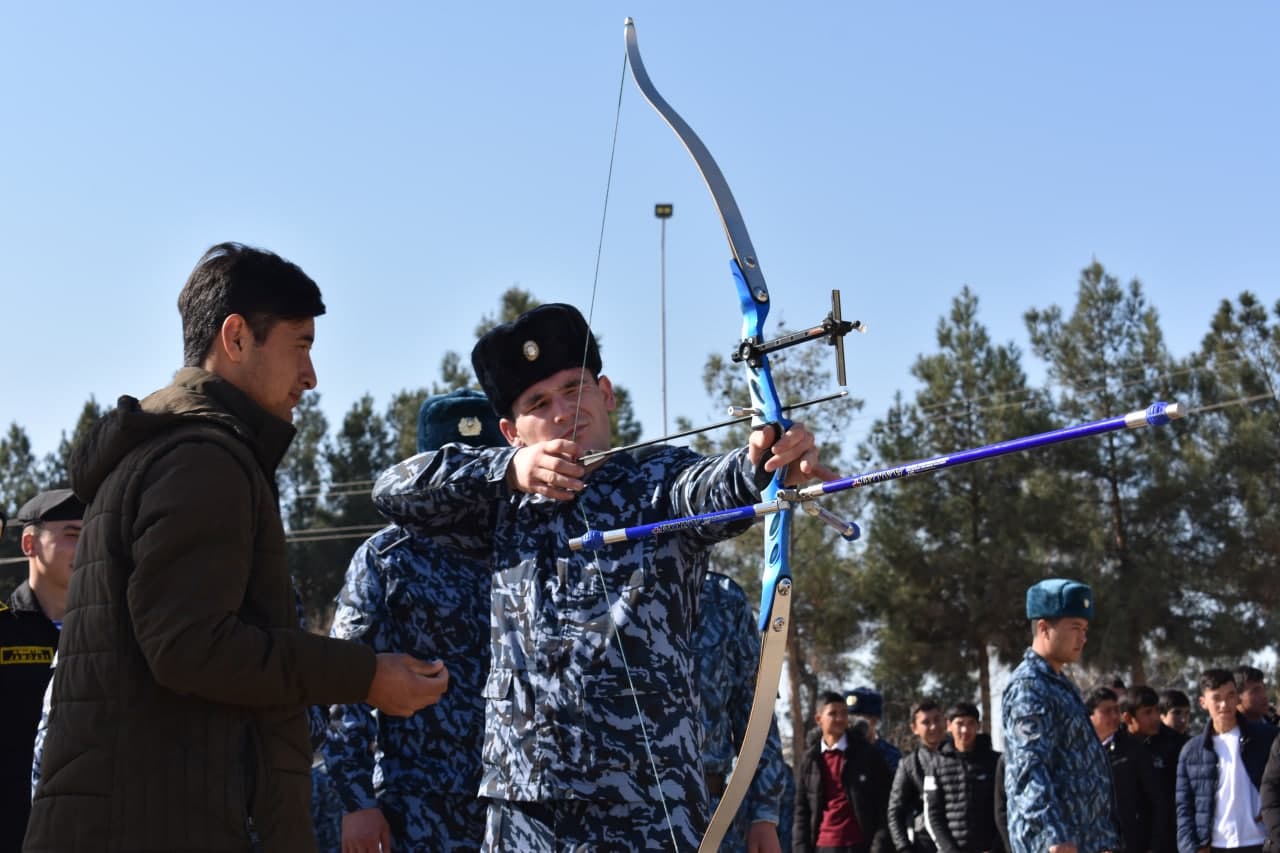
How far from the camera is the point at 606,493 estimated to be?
142 inches

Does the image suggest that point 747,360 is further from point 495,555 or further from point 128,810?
point 128,810

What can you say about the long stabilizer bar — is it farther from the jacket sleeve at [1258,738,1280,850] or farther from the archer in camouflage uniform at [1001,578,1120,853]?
the jacket sleeve at [1258,738,1280,850]

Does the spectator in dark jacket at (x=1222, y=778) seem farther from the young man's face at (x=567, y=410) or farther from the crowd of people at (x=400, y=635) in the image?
the young man's face at (x=567, y=410)

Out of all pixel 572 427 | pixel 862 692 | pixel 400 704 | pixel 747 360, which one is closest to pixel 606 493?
pixel 572 427

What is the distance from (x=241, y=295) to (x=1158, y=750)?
8.57 m

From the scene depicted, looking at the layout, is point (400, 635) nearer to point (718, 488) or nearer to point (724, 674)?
point (724, 674)

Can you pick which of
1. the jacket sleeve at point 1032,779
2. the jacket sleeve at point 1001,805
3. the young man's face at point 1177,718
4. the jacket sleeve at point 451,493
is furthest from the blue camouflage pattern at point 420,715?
the young man's face at point 1177,718

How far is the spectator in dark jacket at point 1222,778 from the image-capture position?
8742 mm

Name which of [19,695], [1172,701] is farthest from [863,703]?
[19,695]

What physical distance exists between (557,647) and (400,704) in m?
0.81

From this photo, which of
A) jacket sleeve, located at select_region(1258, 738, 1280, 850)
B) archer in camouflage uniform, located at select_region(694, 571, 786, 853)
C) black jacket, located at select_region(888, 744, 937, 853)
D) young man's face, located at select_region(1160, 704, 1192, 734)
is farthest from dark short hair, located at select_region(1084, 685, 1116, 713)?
archer in camouflage uniform, located at select_region(694, 571, 786, 853)

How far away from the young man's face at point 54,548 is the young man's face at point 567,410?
1.61 meters

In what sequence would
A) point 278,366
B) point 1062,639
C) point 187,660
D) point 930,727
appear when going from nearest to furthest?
1. point 187,660
2. point 278,366
3. point 1062,639
4. point 930,727

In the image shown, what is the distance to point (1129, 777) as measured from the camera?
9430 mm
